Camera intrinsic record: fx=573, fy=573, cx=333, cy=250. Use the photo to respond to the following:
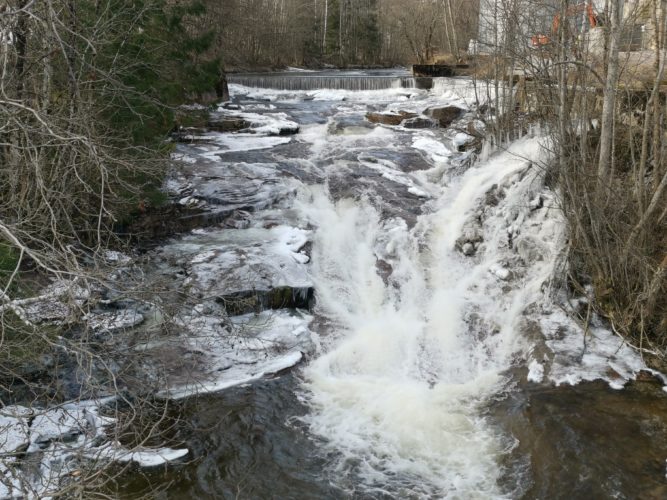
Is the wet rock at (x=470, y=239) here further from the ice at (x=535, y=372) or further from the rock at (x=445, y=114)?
the rock at (x=445, y=114)

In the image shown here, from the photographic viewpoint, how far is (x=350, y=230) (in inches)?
404

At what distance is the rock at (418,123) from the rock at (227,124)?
177 inches

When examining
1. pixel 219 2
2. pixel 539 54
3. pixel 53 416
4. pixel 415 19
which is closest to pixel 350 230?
pixel 539 54

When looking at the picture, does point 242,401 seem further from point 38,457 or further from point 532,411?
point 532,411

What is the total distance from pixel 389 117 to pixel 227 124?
468cm

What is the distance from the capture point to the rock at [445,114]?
16344 millimetres

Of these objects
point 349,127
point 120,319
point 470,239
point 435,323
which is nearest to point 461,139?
point 349,127

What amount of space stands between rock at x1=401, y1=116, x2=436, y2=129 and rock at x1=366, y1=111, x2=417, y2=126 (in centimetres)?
31

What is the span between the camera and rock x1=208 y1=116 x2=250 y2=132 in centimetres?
1573

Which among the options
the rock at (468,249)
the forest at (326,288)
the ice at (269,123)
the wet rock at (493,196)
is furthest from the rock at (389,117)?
the rock at (468,249)

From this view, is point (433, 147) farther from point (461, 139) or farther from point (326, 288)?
point (326, 288)

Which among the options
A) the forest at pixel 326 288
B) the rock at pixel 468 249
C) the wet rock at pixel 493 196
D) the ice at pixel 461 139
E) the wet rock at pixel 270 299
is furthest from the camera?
the ice at pixel 461 139

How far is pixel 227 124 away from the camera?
52.1ft

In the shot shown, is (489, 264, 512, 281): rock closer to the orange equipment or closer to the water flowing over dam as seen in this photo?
the orange equipment
